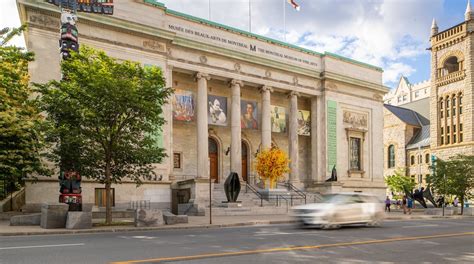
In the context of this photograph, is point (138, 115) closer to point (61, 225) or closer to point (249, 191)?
point (61, 225)

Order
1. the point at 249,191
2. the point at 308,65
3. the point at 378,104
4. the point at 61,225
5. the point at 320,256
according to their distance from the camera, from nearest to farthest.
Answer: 1. the point at 320,256
2. the point at 61,225
3. the point at 249,191
4. the point at 308,65
5. the point at 378,104

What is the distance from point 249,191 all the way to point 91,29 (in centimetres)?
1804

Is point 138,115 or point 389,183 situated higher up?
point 138,115

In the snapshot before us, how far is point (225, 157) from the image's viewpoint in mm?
41469

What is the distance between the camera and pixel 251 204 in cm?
3372

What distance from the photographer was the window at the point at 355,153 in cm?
4747

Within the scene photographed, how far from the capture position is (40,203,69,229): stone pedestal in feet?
59.2

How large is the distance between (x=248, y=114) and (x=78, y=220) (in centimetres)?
2548

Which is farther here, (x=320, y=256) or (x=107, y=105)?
(x=107, y=105)

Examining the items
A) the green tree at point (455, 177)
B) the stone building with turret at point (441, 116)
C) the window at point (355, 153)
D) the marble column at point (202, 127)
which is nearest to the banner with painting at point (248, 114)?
the marble column at point (202, 127)

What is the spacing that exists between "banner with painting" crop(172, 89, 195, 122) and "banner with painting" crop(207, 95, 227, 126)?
185 cm

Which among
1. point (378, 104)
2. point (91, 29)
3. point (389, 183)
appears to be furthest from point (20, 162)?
point (389, 183)

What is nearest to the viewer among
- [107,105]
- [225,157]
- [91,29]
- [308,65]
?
[107,105]

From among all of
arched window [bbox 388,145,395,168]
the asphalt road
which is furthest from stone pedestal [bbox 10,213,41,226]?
arched window [bbox 388,145,395,168]
